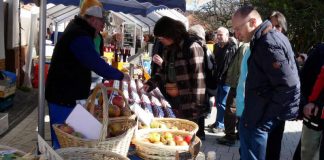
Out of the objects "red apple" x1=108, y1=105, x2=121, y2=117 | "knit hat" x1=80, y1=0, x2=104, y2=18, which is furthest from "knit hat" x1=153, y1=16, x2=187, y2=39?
"red apple" x1=108, y1=105, x2=121, y2=117

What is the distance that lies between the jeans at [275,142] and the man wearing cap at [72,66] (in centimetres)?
149

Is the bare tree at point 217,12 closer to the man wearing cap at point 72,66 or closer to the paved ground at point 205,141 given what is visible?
the paved ground at point 205,141

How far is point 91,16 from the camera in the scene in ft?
11.5

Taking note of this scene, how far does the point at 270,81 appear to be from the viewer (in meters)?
3.30

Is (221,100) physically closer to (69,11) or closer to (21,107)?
(21,107)

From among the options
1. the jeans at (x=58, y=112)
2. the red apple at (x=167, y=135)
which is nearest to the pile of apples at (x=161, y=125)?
the red apple at (x=167, y=135)

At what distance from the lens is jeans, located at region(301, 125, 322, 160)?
381 centimetres

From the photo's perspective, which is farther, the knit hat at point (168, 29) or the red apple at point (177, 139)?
the knit hat at point (168, 29)

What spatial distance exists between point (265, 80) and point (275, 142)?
0.84 meters

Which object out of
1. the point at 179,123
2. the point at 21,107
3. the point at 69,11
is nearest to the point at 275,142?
the point at 179,123

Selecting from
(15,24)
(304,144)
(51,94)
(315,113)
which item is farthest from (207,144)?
(15,24)

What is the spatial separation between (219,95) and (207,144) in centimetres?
86

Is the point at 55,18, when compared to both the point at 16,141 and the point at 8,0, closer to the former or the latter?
the point at 8,0

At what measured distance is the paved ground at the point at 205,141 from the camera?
5570 mm
